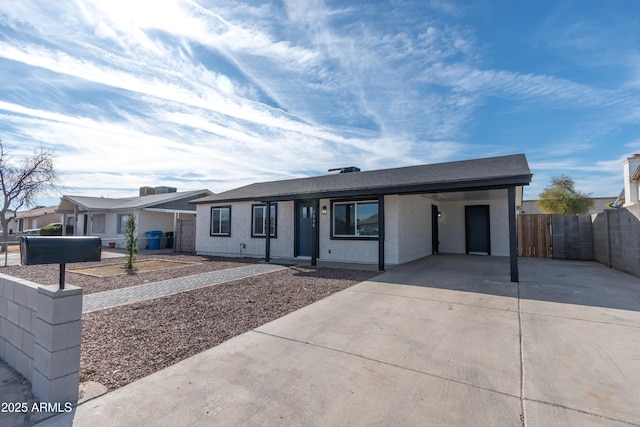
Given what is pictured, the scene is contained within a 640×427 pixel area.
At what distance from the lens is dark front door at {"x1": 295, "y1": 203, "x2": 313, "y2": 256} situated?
38.0 feet

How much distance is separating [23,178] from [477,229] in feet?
84.6

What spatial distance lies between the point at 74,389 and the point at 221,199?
11491mm

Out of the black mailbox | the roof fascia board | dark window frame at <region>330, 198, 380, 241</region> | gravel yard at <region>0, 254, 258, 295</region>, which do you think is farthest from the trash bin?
the black mailbox

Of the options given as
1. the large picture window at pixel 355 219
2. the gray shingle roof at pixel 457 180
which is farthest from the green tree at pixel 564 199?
the large picture window at pixel 355 219

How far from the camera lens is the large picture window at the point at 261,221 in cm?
1226

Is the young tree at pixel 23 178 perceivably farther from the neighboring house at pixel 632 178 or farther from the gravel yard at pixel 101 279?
the neighboring house at pixel 632 178

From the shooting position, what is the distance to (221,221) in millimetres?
13906

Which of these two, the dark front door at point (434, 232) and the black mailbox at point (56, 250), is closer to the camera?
the black mailbox at point (56, 250)

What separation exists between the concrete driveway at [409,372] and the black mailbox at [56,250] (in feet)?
4.03

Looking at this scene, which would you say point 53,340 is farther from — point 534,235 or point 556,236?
point 556,236

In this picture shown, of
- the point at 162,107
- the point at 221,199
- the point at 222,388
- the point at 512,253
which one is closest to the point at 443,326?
the point at 222,388

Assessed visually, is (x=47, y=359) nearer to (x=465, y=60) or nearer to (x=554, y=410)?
(x=554, y=410)

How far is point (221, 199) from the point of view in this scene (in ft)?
43.9

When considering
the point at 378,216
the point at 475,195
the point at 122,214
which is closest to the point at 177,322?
the point at 378,216
